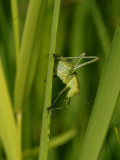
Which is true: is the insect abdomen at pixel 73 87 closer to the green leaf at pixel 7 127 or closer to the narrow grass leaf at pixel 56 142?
the green leaf at pixel 7 127

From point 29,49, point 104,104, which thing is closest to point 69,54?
point 29,49

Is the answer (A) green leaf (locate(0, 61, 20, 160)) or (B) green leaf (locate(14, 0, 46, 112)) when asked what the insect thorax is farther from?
(A) green leaf (locate(0, 61, 20, 160))

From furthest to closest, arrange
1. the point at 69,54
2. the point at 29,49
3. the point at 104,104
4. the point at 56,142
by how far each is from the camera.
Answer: the point at 69,54, the point at 56,142, the point at 29,49, the point at 104,104

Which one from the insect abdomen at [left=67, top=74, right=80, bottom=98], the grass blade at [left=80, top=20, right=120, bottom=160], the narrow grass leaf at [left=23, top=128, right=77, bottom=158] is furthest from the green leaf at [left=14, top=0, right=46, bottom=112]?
the narrow grass leaf at [left=23, top=128, right=77, bottom=158]

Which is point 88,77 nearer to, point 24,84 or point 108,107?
point 24,84

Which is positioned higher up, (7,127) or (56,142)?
(7,127)

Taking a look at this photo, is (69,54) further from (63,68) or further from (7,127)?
(7,127)
